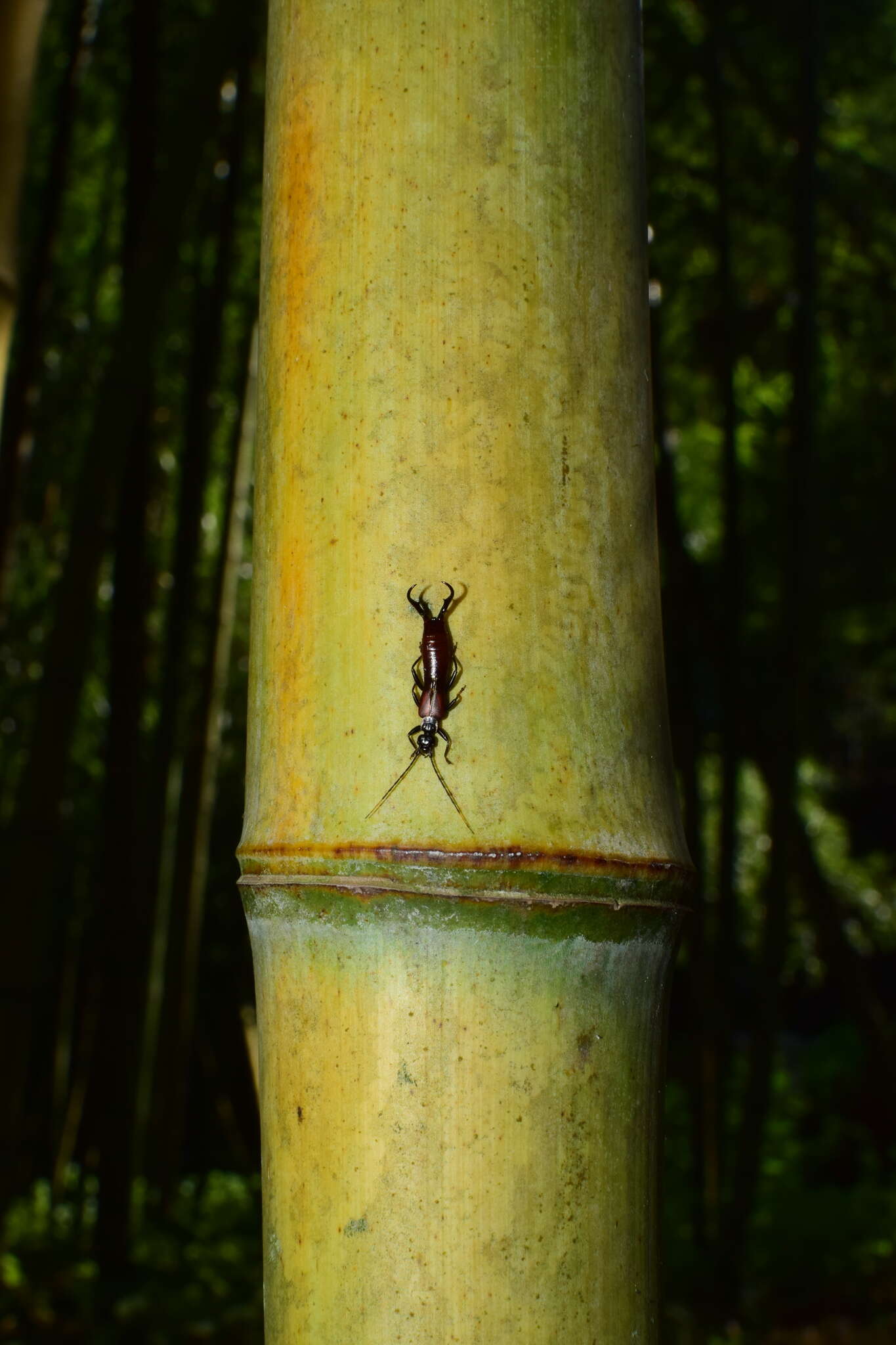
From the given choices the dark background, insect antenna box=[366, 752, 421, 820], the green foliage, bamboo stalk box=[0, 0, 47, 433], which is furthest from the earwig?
the green foliage

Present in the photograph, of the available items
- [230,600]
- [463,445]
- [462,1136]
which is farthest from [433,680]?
[230,600]

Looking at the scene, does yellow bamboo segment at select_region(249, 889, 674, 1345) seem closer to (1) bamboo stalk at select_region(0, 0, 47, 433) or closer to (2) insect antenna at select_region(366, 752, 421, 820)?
(2) insect antenna at select_region(366, 752, 421, 820)

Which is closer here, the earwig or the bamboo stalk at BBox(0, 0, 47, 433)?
the earwig

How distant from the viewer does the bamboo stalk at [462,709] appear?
0.65 metres

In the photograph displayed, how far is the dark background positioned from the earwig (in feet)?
5.98

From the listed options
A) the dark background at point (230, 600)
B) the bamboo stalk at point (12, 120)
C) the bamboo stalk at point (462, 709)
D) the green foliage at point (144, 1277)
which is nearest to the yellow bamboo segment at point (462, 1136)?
the bamboo stalk at point (462, 709)

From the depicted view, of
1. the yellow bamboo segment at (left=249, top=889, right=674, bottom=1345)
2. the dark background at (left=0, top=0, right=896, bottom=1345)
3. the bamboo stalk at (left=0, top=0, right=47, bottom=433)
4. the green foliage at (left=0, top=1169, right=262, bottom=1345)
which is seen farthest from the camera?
the green foliage at (left=0, top=1169, right=262, bottom=1345)

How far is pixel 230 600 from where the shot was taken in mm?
5367

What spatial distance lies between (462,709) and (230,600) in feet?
15.7

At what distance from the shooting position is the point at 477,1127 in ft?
2.09

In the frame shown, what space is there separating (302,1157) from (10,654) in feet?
21.9

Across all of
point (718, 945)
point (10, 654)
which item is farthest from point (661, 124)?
point (10, 654)

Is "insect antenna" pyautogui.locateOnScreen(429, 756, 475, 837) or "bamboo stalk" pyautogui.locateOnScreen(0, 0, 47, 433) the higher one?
"bamboo stalk" pyautogui.locateOnScreen(0, 0, 47, 433)

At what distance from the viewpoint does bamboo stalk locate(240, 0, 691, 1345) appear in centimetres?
65
